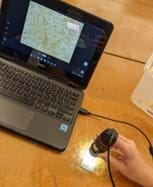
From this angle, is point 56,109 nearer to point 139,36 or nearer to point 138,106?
point 138,106

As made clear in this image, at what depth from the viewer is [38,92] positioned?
1137 millimetres

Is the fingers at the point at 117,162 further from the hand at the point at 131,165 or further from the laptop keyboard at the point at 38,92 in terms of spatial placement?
the laptop keyboard at the point at 38,92

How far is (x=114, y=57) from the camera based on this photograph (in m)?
1.52

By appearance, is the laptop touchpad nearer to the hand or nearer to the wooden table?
the wooden table

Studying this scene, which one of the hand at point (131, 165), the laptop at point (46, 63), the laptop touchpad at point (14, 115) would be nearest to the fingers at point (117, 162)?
the hand at point (131, 165)

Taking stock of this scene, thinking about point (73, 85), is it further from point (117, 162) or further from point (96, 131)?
point (117, 162)

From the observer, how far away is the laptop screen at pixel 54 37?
1101 millimetres

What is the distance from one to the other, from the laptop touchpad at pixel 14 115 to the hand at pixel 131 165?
24 centimetres

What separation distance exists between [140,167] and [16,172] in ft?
1.07

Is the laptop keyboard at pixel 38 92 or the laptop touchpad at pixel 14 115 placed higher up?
the laptop keyboard at pixel 38 92

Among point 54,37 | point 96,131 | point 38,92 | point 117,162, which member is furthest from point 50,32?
point 117,162

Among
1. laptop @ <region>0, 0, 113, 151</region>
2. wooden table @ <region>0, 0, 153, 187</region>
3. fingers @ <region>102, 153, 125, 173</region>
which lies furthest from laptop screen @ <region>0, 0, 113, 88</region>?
fingers @ <region>102, 153, 125, 173</region>

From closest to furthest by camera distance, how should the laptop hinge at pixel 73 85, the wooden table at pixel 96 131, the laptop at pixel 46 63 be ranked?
the wooden table at pixel 96 131
the laptop at pixel 46 63
the laptop hinge at pixel 73 85

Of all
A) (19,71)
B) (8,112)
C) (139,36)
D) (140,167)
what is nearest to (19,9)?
(19,71)
